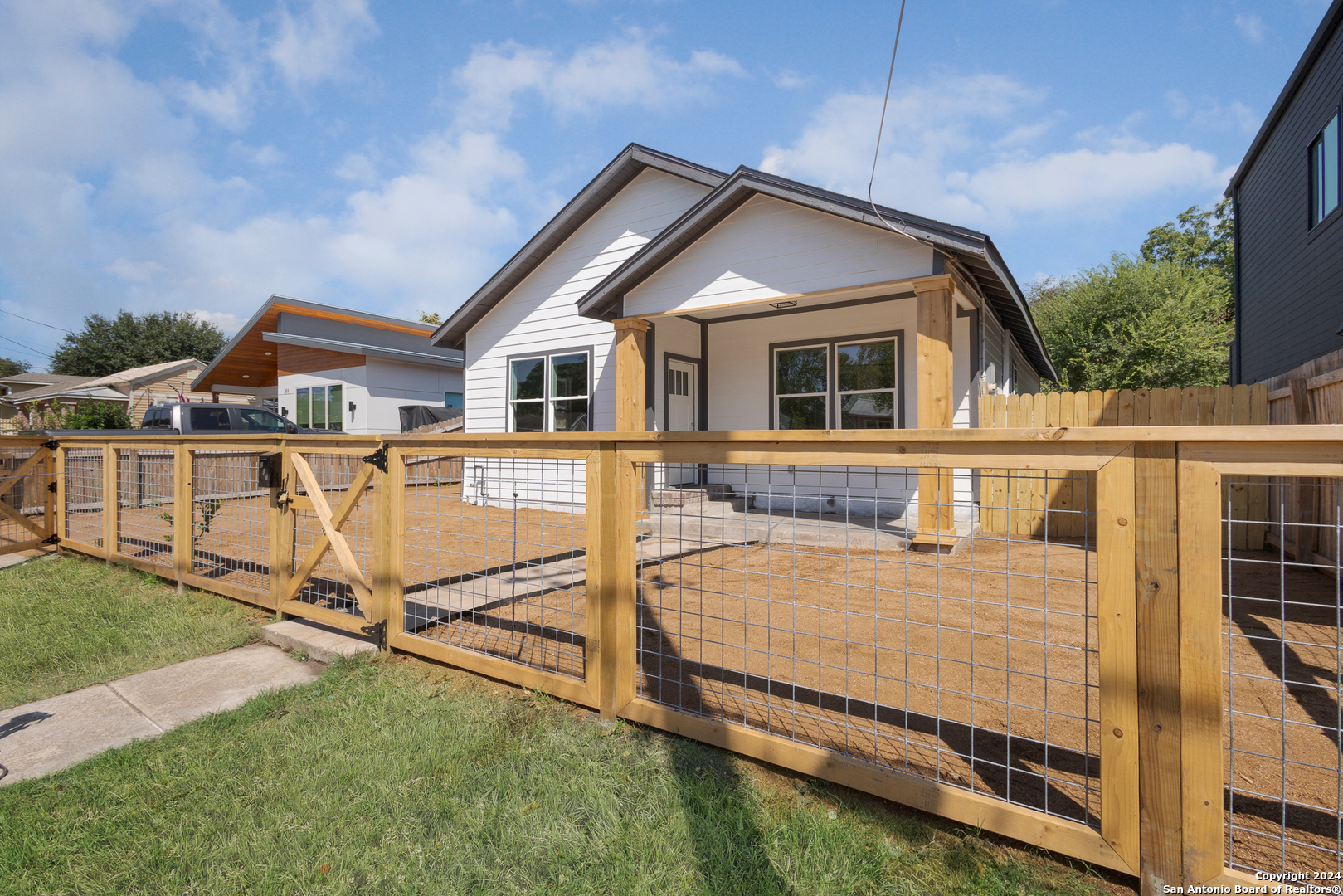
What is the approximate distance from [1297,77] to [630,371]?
1234 centimetres

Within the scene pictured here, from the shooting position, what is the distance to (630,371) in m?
8.85

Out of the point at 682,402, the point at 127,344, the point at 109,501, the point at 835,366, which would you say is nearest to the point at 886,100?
the point at 835,366

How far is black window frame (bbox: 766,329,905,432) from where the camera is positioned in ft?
29.6

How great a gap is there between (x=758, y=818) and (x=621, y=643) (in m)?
0.92

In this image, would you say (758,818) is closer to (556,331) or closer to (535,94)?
(556,331)

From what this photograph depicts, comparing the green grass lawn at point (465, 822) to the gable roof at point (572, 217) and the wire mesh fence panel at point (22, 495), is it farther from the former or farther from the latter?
the gable roof at point (572, 217)

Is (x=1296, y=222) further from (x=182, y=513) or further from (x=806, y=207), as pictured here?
(x=182, y=513)

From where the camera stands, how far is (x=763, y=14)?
705cm

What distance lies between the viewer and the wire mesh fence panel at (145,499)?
245 inches

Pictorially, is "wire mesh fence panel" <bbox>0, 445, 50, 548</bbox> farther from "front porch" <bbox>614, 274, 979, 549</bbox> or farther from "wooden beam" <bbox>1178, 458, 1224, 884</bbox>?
"wooden beam" <bbox>1178, 458, 1224, 884</bbox>

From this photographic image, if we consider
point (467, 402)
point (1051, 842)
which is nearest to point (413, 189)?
point (467, 402)

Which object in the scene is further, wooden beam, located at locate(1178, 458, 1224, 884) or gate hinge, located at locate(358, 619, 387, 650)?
gate hinge, located at locate(358, 619, 387, 650)

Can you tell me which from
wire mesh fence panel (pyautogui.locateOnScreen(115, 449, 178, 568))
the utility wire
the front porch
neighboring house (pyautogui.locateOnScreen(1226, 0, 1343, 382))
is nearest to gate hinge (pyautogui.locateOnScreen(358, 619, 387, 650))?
wire mesh fence panel (pyautogui.locateOnScreen(115, 449, 178, 568))

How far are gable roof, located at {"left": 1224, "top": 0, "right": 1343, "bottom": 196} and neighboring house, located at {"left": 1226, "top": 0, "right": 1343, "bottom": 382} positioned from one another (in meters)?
0.02
